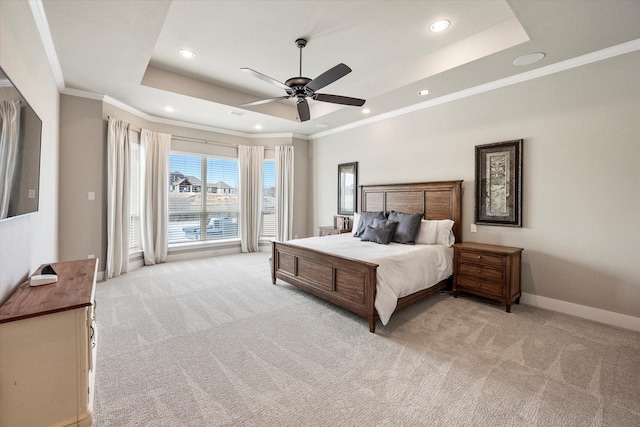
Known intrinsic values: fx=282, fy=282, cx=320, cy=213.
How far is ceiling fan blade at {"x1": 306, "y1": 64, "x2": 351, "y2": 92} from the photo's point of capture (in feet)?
8.33

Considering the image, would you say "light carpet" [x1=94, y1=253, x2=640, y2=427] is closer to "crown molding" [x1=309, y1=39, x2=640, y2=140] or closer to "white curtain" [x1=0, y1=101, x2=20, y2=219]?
"white curtain" [x1=0, y1=101, x2=20, y2=219]

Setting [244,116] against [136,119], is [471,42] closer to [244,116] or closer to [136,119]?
[244,116]

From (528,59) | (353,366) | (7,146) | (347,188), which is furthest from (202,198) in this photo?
(528,59)

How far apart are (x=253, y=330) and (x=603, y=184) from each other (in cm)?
393

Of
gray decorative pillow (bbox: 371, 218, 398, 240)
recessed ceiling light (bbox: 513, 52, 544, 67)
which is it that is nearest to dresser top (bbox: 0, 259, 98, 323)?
gray decorative pillow (bbox: 371, 218, 398, 240)

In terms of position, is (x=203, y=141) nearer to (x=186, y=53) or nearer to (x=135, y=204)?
(x=135, y=204)

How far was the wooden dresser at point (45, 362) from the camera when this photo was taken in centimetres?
146

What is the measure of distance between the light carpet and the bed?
214mm

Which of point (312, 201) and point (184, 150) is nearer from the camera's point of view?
point (184, 150)

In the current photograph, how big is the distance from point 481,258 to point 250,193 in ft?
16.0

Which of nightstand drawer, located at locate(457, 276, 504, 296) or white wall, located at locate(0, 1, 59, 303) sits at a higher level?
white wall, located at locate(0, 1, 59, 303)

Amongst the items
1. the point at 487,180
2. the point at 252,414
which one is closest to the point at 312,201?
the point at 487,180

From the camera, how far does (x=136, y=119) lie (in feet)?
16.6

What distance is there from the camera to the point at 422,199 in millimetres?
4477
